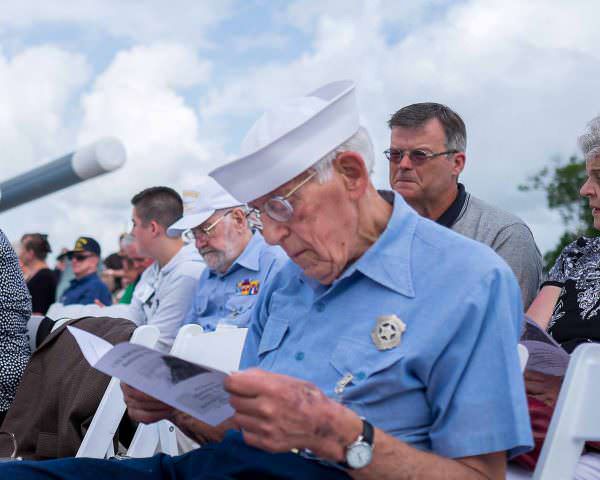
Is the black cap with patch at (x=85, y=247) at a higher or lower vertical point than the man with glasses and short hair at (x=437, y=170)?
lower

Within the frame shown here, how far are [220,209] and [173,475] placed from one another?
112 inches

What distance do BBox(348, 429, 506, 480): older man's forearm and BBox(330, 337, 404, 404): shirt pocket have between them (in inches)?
5.7

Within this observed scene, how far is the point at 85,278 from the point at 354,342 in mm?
6424

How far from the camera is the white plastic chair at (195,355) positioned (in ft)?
9.78

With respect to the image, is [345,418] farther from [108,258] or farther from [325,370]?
[108,258]

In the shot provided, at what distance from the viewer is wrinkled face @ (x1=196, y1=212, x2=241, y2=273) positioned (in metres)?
4.75

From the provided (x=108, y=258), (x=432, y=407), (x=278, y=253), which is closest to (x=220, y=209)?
(x=278, y=253)

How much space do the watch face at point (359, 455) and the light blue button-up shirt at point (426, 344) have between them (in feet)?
0.61

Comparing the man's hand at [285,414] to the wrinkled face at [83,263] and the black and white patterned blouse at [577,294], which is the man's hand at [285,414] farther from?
the wrinkled face at [83,263]

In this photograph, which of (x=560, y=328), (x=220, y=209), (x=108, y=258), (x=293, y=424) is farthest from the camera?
(x=108, y=258)

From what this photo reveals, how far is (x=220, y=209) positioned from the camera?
15.9 feet

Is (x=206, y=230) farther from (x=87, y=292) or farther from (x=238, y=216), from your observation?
(x=87, y=292)

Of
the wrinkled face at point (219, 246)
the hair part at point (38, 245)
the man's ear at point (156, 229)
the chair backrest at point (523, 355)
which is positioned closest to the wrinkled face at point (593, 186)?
the chair backrest at point (523, 355)

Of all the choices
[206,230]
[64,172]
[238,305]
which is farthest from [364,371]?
[64,172]
